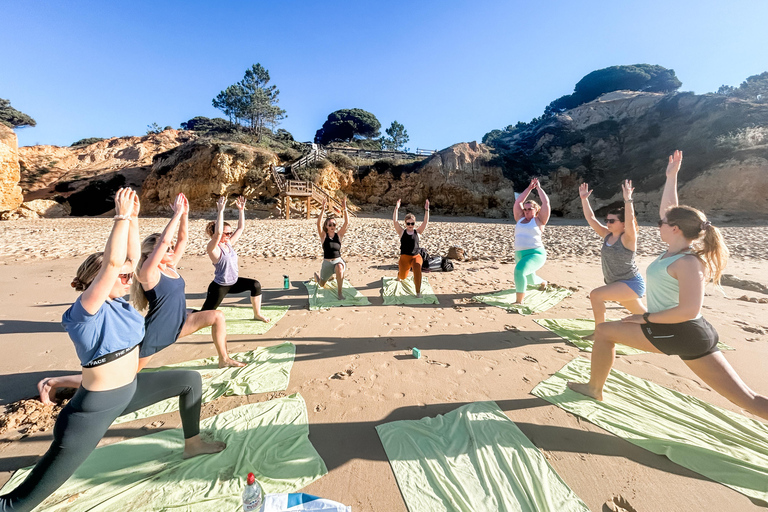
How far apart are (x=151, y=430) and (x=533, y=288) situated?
7141 millimetres

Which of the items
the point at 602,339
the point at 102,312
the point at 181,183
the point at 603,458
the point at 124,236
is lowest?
the point at 603,458

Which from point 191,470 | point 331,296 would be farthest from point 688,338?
point 331,296

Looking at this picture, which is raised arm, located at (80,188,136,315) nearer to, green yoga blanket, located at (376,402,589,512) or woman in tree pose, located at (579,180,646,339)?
green yoga blanket, located at (376,402,589,512)

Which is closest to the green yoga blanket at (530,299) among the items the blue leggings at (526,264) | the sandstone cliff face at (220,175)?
the blue leggings at (526,264)

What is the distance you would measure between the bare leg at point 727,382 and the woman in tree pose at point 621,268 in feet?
5.08

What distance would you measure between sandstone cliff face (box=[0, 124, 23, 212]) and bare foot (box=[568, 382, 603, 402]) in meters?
37.8

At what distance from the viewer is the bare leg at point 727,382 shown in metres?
2.29

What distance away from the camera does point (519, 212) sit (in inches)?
249

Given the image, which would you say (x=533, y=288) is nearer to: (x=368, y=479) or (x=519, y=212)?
(x=519, y=212)

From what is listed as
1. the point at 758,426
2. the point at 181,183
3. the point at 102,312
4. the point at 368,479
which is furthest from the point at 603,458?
the point at 181,183

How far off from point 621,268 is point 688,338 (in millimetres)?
2030

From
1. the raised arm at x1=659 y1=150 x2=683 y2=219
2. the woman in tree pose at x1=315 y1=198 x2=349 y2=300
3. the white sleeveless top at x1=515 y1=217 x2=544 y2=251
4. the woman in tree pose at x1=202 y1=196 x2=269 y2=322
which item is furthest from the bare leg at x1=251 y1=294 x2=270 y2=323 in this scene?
the raised arm at x1=659 y1=150 x2=683 y2=219

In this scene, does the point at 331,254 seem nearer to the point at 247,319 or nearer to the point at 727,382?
the point at 247,319

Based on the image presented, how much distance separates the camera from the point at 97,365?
6.01ft
